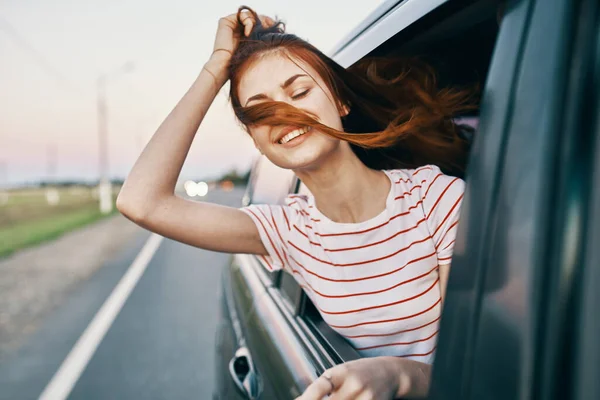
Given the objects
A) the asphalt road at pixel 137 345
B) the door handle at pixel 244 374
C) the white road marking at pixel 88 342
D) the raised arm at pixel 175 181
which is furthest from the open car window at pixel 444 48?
the white road marking at pixel 88 342

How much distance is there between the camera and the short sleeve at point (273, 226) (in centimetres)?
176

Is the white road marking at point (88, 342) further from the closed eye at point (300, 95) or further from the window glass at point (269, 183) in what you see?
the closed eye at point (300, 95)

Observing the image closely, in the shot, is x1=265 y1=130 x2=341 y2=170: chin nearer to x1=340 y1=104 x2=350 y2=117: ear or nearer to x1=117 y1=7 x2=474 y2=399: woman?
x1=117 y1=7 x2=474 y2=399: woman

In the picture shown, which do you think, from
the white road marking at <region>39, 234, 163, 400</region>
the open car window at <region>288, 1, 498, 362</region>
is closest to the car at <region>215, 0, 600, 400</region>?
the open car window at <region>288, 1, 498, 362</region>

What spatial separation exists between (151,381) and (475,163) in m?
3.51

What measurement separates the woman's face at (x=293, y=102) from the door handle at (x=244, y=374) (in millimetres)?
776

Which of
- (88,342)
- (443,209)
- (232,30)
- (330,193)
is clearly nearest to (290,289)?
(330,193)

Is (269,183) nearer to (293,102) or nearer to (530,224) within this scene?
(293,102)

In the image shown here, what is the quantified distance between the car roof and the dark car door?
0.44 meters

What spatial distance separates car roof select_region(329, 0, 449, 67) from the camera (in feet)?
4.31

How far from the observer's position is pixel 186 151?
1732mm

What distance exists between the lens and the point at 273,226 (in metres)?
1.76

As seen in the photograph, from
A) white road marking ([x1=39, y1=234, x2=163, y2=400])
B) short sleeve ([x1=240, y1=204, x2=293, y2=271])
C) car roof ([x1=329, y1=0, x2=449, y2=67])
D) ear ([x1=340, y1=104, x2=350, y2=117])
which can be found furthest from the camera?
white road marking ([x1=39, y1=234, x2=163, y2=400])

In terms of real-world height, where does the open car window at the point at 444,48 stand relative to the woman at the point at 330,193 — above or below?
above
